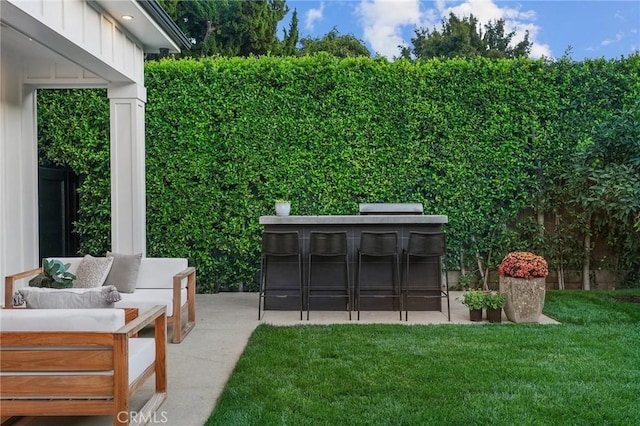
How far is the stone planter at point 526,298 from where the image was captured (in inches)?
215

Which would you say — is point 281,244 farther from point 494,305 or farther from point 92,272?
point 494,305

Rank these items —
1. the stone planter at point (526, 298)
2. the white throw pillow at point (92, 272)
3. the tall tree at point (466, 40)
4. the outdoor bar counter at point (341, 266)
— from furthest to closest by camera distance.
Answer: the tall tree at point (466, 40) < the outdoor bar counter at point (341, 266) < the stone planter at point (526, 298) < the white throw pillow at point (92, 272)

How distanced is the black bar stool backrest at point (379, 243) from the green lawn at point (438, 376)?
889 millimetres

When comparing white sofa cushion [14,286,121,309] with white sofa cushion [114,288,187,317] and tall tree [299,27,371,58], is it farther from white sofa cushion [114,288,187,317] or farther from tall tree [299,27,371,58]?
tall tree [299,27,371,58]

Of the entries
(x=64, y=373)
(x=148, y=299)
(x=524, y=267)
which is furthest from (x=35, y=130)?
(x=524, y=267)

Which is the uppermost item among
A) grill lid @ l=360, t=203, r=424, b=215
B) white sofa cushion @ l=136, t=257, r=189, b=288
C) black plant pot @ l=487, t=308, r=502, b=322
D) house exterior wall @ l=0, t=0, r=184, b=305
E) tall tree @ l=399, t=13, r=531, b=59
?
tall tree @ l=399, t=13, r=531, b=59

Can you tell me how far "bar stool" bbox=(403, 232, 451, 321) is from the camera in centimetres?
580

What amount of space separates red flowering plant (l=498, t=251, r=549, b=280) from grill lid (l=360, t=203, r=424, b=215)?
1.44 m

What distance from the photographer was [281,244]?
19.3 ft

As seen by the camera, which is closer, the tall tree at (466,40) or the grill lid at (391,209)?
the grill lid at (391,209)

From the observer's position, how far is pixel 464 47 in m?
18.8

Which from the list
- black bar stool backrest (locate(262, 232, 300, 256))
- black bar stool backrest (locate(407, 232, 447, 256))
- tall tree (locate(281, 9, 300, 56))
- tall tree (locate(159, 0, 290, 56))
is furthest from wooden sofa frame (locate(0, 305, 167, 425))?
tall tree (locate(281, 9, 300, 56))

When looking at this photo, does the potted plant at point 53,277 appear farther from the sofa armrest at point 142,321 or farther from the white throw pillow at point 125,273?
the sofa armrest at point 142,321

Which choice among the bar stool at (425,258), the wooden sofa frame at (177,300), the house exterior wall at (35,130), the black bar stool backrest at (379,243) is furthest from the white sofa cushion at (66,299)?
the bar stool at (425,258)
